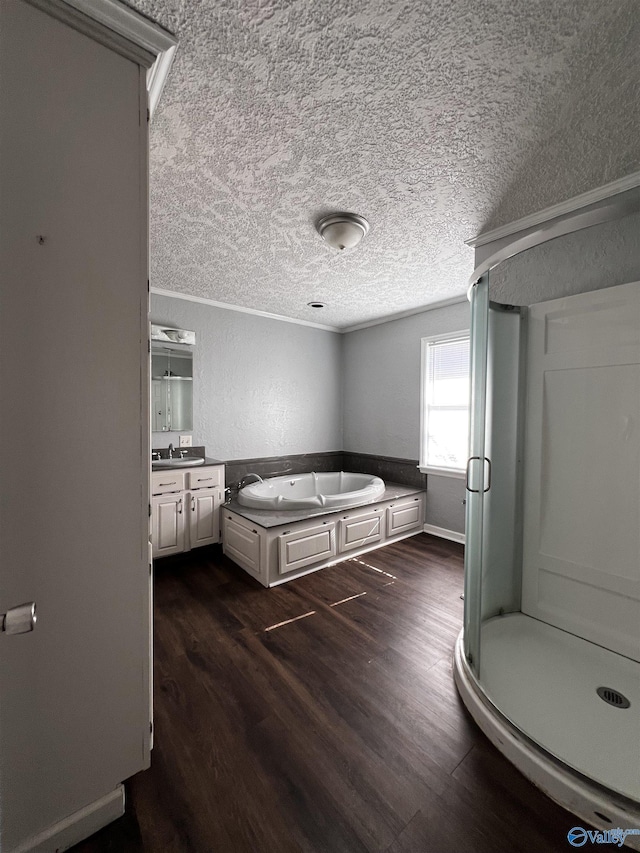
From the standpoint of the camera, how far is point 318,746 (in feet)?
4.42

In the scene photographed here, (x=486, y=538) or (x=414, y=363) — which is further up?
(x=414, y=363)

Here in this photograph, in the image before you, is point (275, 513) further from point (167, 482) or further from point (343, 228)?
point (343, 228)

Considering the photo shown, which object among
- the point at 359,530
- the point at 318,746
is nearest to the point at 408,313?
the point at 359,530

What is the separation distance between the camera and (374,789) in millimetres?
1191

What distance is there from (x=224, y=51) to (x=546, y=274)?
1.73 metres

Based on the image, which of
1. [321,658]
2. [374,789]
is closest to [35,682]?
[374,789]

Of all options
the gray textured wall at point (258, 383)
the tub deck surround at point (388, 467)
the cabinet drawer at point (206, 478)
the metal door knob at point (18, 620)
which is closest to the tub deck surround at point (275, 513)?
the cabinet drawer at point (206, 478)

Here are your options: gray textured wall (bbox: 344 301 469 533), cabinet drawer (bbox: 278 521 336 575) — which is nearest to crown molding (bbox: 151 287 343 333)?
gray textured wall (bbox: 344 301 469 533)

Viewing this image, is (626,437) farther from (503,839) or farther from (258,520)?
(258,520)

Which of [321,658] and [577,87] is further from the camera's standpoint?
[321,658]

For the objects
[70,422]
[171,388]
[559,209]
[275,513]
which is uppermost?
[559,209]

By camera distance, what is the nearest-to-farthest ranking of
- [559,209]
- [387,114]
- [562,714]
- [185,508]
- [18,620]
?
[18,620] < [387,114] < [562,714] < [559,209] < [185,508]

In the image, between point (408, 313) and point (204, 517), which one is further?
point (408, 313)

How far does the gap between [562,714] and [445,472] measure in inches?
93.2
